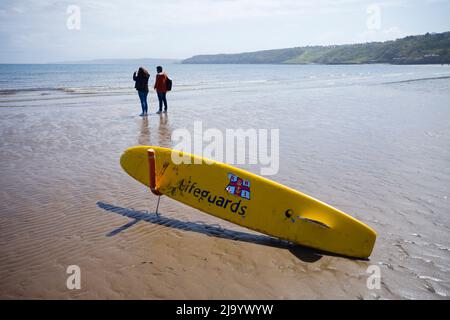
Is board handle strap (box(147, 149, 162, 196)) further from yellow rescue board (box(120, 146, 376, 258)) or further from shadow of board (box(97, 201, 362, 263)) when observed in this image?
shadow of board (box(97, 201, 362, 263))

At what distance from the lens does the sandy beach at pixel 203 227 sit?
11.2 ft

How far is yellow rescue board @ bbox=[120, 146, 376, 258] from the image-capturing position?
12.9ft

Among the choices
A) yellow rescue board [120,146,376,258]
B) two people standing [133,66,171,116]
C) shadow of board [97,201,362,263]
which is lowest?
shadow of board [97,201,362,263]

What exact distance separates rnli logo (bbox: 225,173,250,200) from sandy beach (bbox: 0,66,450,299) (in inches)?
22.4

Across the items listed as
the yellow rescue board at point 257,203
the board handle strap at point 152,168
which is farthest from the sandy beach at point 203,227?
the board handle strap at point 152,168

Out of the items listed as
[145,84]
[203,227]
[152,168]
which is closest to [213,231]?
[203,227]

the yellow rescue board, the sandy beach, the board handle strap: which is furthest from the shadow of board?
the board handle strap

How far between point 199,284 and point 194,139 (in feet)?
21.7

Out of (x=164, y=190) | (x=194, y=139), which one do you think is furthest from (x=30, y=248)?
(x=194, y=139)

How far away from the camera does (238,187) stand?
4559mm

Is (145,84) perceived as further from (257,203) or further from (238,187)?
(257,203)

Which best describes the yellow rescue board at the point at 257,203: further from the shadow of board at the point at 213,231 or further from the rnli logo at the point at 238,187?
the shadow of board at the point at 213,231

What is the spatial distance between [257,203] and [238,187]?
0.37m

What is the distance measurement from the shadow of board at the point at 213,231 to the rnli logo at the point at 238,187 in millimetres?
572
